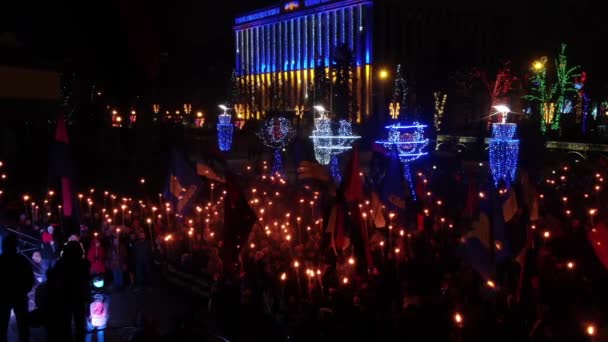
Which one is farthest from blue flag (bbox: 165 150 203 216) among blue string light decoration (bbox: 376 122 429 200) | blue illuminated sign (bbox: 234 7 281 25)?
blue illuminated sign (bbox: 234 7 281 25)

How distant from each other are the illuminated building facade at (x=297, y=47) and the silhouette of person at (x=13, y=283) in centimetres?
4690

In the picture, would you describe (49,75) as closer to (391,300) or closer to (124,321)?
(124,321)

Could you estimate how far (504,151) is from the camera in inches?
754

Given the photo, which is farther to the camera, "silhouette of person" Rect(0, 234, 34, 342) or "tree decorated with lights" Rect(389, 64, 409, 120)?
"tree decorated with lights" Rect(389, 64, 409, 120)

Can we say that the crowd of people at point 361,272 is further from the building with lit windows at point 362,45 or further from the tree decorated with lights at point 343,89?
the building with lit windows at point 362,45

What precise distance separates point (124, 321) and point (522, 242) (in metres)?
5.49

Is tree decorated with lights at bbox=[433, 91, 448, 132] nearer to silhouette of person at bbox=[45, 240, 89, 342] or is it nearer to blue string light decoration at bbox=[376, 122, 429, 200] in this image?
blue string light decoration at bbox=[376, 122, 429, 200]

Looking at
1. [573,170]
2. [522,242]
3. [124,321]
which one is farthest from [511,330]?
[573,170]

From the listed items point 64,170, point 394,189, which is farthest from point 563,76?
point 64,170

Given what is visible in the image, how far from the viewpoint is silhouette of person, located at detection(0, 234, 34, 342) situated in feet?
21.4

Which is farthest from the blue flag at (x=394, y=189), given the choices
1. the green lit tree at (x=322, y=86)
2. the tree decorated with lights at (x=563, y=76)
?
the green lit tree at (x=322, y=86)

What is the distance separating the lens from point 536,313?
7.08 metres

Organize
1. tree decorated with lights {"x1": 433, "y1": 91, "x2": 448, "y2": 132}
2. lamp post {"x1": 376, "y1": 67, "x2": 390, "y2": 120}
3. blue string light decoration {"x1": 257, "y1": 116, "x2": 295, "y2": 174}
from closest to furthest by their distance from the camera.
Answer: blue string light decoration {"x1": 257, "y1": 116, "x2": 295, "y2": 174} < tree decorated with lights {"x1": 433, "y1": 91, "x2": 448, "y2": 132} < lamp post {"x1": 376, "y1": 67, "x2": 390, "y2": 120}

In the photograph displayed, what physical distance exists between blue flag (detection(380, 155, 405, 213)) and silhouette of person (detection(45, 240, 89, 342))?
526 centimetres
